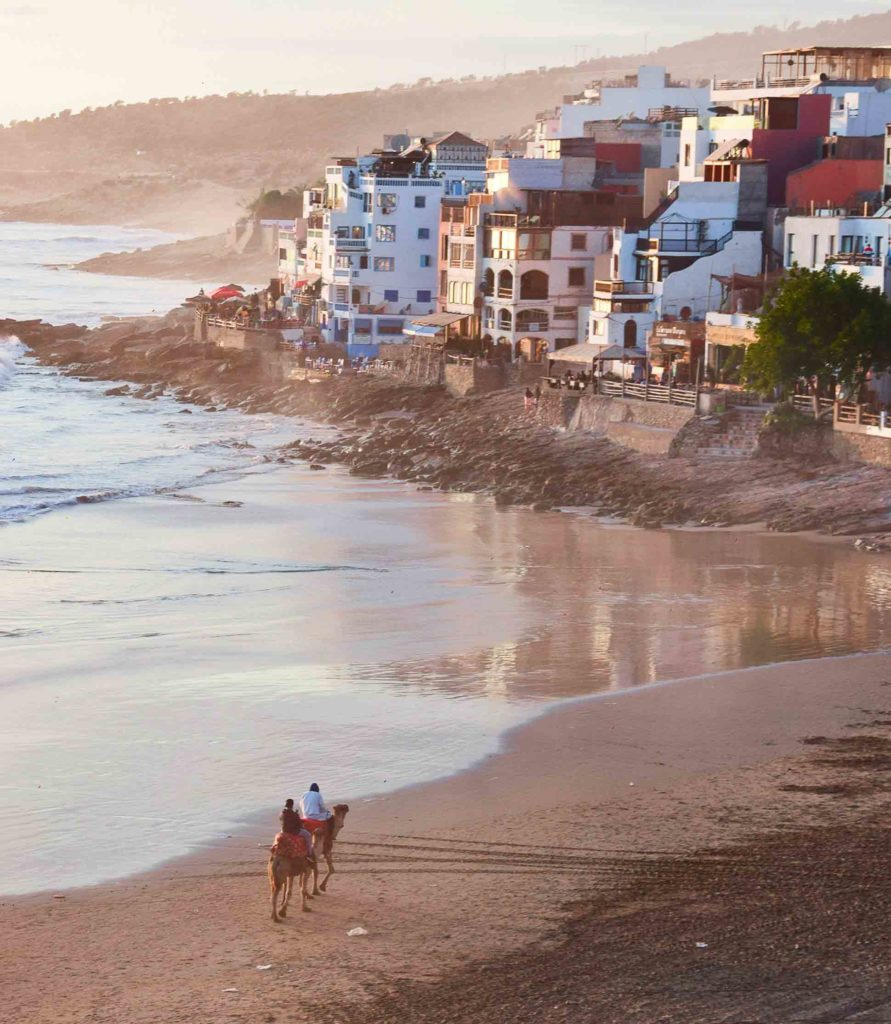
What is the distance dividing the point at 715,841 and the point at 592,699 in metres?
6.62

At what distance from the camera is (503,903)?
17.0 m

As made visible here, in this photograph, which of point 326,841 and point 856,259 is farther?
point 856,259

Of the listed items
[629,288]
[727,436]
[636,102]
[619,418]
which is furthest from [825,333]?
[636,102]

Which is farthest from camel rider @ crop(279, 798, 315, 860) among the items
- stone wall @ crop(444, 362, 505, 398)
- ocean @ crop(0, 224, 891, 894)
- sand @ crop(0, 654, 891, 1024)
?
stone wall @ crop(444, 362, 505, 398)

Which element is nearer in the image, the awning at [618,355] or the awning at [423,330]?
the awning at [618,355]

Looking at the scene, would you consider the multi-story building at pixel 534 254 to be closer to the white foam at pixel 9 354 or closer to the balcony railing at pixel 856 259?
the balcony railing at pixel 856 259

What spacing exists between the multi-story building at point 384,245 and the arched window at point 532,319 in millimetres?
11321

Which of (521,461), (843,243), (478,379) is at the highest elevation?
(843,243)

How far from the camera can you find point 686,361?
51969 mm

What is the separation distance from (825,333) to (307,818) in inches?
1115

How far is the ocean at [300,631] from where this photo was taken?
69.8ft

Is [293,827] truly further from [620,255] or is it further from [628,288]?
[620,255]

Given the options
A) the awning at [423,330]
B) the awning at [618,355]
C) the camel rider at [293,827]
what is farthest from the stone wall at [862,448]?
the camel rider at [293,827]

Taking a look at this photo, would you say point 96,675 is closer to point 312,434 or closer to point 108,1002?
point 108,1002
